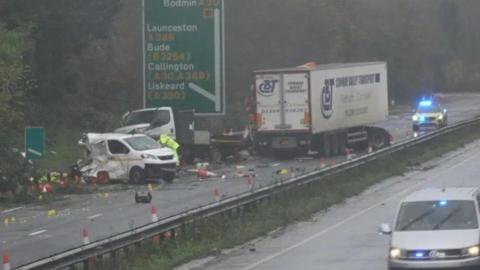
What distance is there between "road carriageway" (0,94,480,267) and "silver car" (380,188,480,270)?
6.70 metres

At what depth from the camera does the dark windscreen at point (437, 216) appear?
58.0 feet

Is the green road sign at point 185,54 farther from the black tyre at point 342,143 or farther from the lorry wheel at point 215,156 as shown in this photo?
the black tyre at point 342,143

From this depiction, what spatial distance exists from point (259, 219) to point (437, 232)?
9.77 metres

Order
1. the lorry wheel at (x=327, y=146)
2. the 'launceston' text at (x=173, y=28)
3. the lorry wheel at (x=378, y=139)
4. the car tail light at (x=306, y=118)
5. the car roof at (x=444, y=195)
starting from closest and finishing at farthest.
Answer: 1. the car roof at (x=444, y=195)
2. the 'launceston' text at (x=173, y=28)
3. the car tail light at (x=306, y=118)
4. the lorry wheel at (x=327, y=146)
5. the lorry wheel at (x=378, y=139)

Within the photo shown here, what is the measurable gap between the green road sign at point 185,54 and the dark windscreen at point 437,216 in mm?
24681

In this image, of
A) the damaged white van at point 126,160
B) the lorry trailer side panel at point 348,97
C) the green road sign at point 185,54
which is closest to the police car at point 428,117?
the lorry trailer side panel at point 348,97

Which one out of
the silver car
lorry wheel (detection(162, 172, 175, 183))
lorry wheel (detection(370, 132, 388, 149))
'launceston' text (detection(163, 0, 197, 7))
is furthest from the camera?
lorry wheel (detection(370, 132, 388, 149))

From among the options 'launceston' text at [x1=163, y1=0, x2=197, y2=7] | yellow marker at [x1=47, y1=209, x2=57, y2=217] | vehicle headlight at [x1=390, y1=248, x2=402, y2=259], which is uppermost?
'launceston' text at [x1=163, y1=0, x2=197, y2=7]

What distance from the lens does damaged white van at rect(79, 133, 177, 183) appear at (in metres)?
38.7

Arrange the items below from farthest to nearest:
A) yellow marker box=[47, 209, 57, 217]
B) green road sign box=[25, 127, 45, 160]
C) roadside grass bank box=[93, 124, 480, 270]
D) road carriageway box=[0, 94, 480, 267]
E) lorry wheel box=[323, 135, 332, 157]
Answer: lorry wheel box=[323, 135, 332, 157], yellow marker box=[47, 209, 57, 217], green road sign box=[25, 127, 45, 160], road carriageway box=[0, 94, 480, 267], roadside grass bank box=[93, 124, 480, 270]

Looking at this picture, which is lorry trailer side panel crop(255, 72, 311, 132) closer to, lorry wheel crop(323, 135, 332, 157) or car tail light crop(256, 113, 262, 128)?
car tail light crop(256, 113, 262, 128)

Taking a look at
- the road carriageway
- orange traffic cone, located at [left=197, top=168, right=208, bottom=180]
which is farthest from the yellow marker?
orange traffic cone, located at [left=197, top=168, right=208, bottom=180]

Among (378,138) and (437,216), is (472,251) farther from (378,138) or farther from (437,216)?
(378,138)

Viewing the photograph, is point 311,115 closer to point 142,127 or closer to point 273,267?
point 142,127
